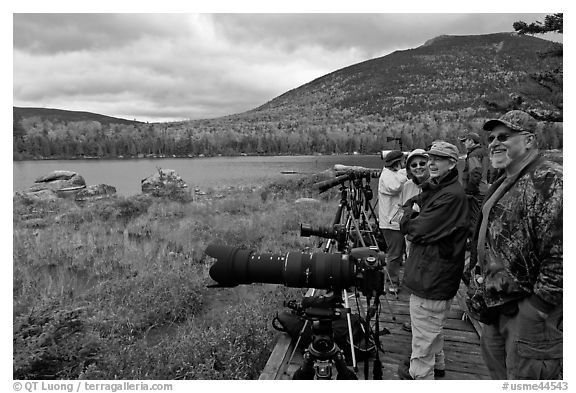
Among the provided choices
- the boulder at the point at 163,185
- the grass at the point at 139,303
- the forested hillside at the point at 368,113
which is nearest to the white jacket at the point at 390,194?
the grass at the point at 139,303

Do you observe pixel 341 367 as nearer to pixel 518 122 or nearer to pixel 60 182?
pixel 518 122

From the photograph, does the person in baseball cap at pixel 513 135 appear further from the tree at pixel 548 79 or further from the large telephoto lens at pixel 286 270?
the tree at pixel 548 79

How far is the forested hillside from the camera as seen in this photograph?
1667 inches

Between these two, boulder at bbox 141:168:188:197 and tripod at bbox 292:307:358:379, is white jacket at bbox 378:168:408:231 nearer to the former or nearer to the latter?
tripod at bbox 292:307:358:379

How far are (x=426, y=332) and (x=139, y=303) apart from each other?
320cm

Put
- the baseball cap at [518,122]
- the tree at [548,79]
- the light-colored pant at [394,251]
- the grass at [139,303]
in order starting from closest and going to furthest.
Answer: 1. the baseball cap at [518,122]
2. the grass at [139,303]
3. the light-colored pant at [394,251]
4. the tree at [548,79]

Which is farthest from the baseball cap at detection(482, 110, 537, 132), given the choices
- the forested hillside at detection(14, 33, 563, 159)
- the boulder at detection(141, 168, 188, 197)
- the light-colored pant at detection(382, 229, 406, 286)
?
the boulder at detection(141, 168, 188, 197)

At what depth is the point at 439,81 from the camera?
94062mm

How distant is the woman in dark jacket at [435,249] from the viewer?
2033 mm

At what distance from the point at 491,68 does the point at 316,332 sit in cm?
11599

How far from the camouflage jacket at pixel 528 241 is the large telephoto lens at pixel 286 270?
2.16 feet

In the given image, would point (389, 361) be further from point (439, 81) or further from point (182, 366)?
point (439, 81)

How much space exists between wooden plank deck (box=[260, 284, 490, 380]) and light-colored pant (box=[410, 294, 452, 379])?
8.3 inches

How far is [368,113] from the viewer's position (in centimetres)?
8625
